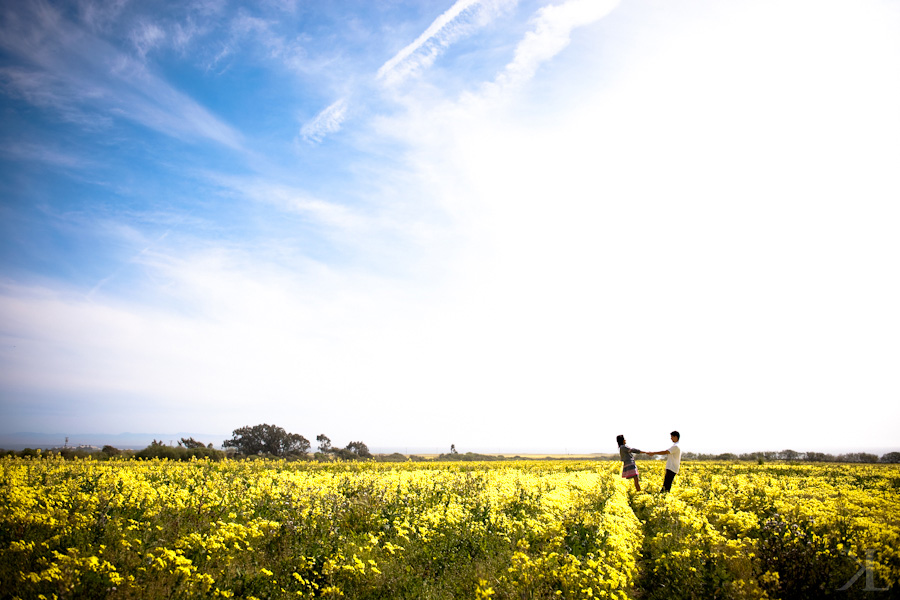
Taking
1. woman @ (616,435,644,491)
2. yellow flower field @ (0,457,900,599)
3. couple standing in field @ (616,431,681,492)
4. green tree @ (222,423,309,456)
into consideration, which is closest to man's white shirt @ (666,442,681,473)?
couple standing in field @ (616,431,681,492)

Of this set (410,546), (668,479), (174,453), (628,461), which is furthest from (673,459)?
(174,453)

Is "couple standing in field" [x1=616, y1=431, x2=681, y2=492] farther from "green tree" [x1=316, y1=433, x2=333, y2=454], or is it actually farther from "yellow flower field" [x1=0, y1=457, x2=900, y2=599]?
"green tree" [x1=316, y1=433, x2=333, y2=454]

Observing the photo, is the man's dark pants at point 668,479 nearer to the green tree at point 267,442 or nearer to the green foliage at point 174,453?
the green foliage at point 174,453

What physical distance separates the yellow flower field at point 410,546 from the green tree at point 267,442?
144 ft

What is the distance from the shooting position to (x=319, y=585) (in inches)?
330

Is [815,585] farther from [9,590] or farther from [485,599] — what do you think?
[9,590]

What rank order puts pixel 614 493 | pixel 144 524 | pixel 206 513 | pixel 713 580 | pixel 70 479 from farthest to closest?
pixel 614 493 < pixel 70 479 < pixel 206 513 < pixel 144 524 < pixel 713 580

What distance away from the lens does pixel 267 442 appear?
5547 cm

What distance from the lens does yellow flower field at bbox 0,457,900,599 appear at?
7492 millimetres

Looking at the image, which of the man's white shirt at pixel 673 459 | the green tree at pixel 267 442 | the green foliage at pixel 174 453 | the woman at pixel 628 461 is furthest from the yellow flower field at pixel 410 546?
the green tree at pixel 267 442

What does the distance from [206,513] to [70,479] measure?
6201 millimetres

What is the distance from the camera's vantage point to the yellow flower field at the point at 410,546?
7492 millimetres

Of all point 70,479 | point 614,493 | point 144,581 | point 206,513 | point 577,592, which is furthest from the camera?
point 614,493

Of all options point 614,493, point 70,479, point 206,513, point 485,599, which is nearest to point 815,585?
point 485,599
